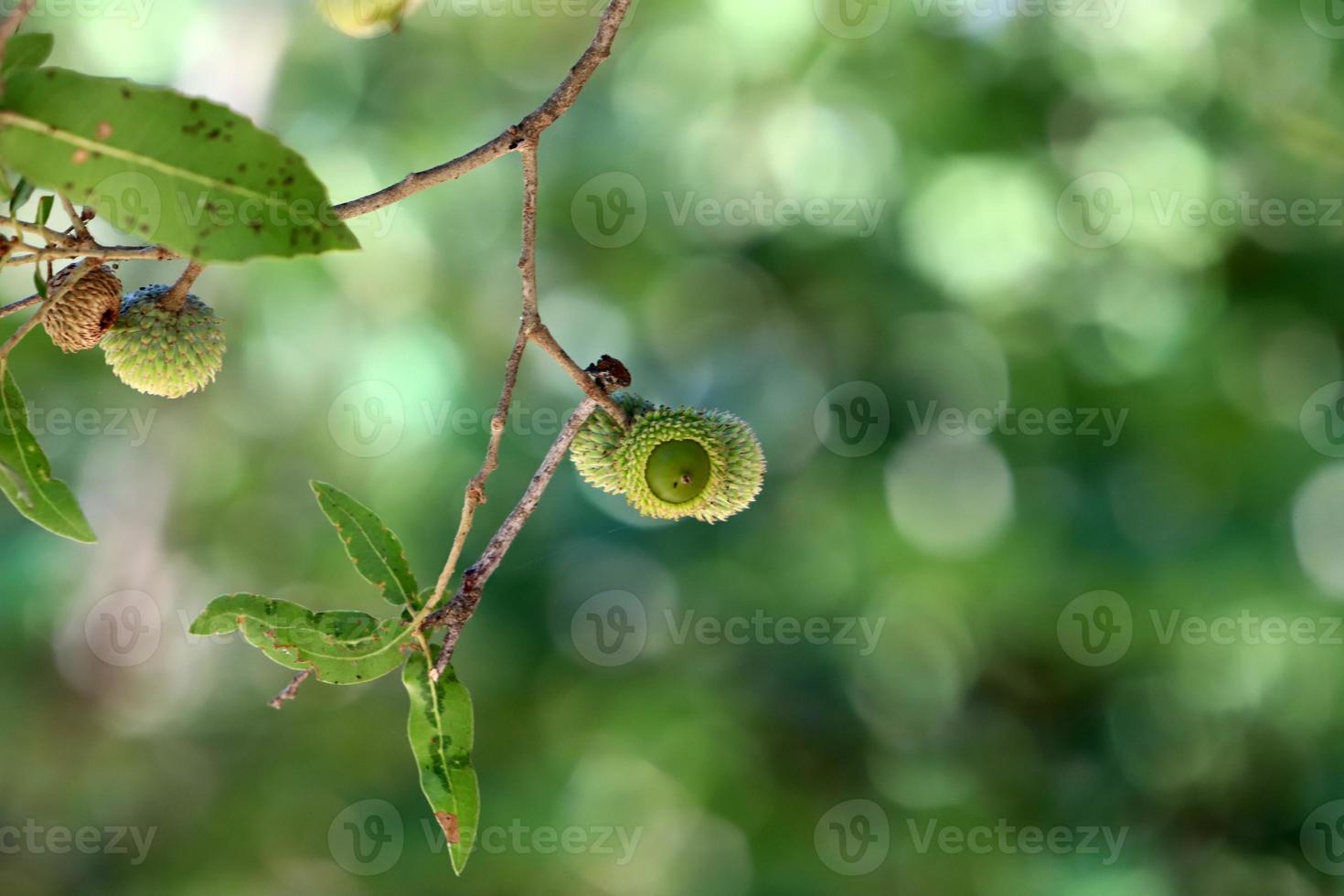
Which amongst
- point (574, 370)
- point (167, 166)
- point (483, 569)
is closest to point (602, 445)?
point (574, 370)

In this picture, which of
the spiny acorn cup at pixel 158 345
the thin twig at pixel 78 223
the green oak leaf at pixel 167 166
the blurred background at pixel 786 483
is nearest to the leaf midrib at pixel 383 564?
the spiny acorn cup at pixel 158 345

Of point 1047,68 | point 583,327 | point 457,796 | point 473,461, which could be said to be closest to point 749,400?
point 583,327

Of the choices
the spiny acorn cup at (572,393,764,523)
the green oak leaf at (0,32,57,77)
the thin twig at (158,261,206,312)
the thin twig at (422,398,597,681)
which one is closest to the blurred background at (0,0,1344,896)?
the spiny acorn cup at (572,393,764,523)

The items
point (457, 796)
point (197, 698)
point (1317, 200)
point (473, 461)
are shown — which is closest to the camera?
point (457, 796)

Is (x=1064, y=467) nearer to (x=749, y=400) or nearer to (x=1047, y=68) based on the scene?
(x=749, y=400)

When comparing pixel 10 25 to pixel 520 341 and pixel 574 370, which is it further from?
pixel 574 370

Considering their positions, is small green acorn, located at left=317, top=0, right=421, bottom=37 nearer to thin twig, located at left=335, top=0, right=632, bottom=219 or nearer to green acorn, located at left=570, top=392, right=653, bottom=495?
thin twig, located at left=335, top=0, right=632, bottom=219
